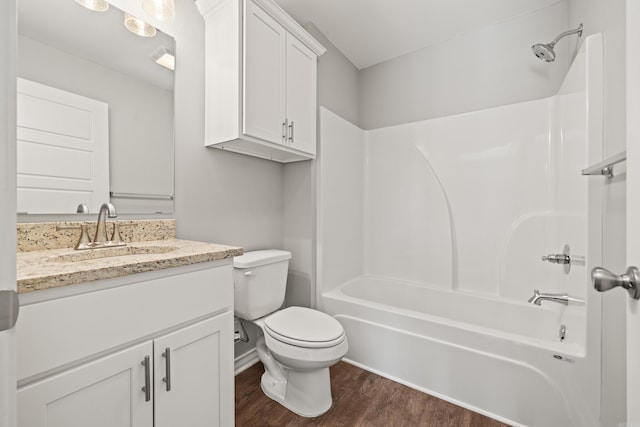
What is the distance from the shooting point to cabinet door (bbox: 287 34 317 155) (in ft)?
5.74

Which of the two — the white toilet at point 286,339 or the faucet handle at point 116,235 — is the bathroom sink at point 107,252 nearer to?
the faucet handle at point 116,235

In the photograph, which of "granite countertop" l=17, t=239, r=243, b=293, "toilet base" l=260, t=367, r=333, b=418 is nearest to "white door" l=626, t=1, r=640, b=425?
"granite countertop" l=17, t=239, r=243, b=293

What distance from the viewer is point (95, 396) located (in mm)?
758

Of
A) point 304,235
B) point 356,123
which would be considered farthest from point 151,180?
point 356,123

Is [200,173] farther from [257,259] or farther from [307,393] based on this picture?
[307,393]

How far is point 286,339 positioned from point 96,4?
184 centimetres

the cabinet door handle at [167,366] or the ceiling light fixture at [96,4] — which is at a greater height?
the ceiling light fixture at [96,4]

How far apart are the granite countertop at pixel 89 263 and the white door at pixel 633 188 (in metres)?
1.13

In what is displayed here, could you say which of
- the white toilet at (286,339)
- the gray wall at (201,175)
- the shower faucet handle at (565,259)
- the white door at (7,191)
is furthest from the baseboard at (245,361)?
the shower faucet handle at (565,259)

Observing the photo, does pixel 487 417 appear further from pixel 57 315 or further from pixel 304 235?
pixel 57 315

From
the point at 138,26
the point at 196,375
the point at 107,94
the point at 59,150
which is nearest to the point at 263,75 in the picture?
the point at 138,26

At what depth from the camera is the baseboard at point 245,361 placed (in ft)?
5.94

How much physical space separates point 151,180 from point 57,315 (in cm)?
86

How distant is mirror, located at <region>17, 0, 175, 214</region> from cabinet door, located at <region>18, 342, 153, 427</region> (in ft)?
2.39
